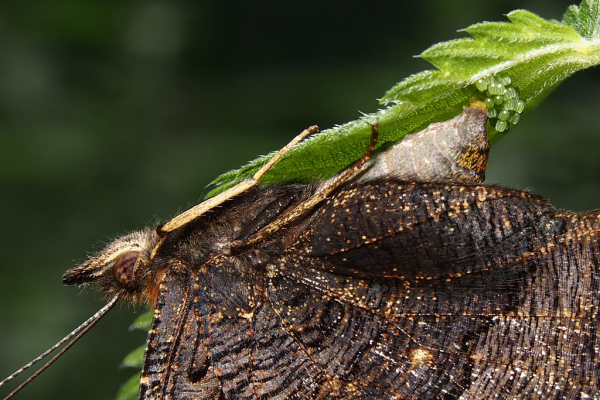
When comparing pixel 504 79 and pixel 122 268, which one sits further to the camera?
pixel 122 268

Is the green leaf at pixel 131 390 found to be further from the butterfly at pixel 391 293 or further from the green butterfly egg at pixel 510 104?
the green butterfly egg at pixel 510 104

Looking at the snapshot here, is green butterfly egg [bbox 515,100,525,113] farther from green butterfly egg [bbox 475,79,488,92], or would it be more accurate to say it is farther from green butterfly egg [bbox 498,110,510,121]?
green butterfly egg [bbox 475,79,488,92]

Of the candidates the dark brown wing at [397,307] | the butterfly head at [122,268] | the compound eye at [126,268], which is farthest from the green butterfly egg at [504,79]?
the compound eye at [126,268]

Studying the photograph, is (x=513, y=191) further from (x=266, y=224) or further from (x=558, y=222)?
(x=266, y=224)

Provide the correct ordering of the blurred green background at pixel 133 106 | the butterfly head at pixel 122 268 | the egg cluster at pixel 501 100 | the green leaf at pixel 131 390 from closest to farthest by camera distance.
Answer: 1. the egg cluster at pixel 501 100
2. the butterfly head at pixel 122 268
3. the green leaf at pixel 131 390
4. the blurred green background at pixel 133 106

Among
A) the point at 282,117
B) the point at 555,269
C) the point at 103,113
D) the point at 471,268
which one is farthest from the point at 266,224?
the point at 103,113

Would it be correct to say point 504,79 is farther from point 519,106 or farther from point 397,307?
point 397,307

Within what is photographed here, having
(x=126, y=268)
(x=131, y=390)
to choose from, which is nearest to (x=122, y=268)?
(x=126, y=268)
